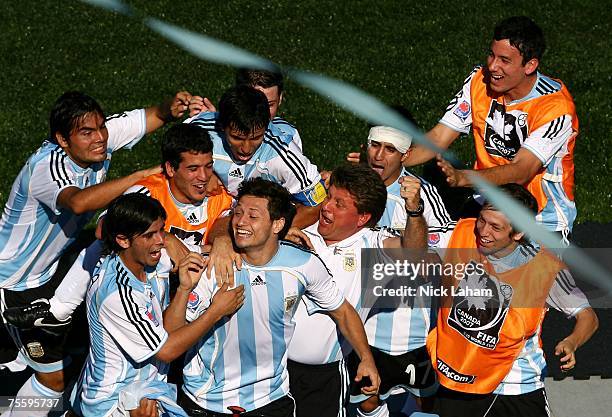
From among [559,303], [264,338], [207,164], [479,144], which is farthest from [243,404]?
[479,144]

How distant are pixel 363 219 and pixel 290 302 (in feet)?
2.67

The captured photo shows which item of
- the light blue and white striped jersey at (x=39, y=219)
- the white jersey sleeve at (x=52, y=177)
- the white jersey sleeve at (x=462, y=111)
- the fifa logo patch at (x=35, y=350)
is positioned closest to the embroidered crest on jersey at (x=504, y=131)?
the white jersey sleeve at (x=462, y=111)

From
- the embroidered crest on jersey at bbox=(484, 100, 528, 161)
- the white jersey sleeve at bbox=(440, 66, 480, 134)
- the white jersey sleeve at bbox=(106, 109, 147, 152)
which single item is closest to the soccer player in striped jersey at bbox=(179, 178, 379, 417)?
the white jersey sleeve at bbox=(106, 109, 147, 152)

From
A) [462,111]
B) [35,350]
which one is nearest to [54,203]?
[35,350]

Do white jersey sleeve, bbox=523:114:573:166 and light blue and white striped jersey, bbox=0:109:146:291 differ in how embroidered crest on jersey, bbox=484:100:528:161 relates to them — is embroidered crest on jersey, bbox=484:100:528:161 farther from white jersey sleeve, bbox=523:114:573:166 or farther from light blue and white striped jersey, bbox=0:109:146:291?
light blue and white striped jersey, bbox=0:109:146:291

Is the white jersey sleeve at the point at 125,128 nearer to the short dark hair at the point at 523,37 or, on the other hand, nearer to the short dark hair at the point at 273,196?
the short dark hair at the point at 273,196

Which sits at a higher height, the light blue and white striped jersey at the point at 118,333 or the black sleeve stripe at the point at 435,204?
the black sleeve stripe at the point at 435,204

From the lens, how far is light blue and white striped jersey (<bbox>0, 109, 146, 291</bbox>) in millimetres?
7465

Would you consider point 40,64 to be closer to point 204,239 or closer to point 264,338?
point 204,239

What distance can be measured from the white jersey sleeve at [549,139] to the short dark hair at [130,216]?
2977 mm

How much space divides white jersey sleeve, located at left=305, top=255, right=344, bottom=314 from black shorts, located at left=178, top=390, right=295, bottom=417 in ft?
2.13

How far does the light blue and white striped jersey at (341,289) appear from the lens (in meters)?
7.16

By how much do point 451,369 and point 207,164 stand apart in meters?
2.12

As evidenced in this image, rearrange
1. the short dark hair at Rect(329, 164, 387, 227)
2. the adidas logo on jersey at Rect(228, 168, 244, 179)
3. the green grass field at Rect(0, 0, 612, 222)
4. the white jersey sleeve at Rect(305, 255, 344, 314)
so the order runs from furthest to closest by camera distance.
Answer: the green grass field at Rect(0, 0, 612, 222) < the adidas logo on jersey at Rect(228, 168, 244, 179) < the short dark hair at Rect(329, 164, 387, 227) < the white jersey sleeve at Rect(305, 255, 344, 314)
